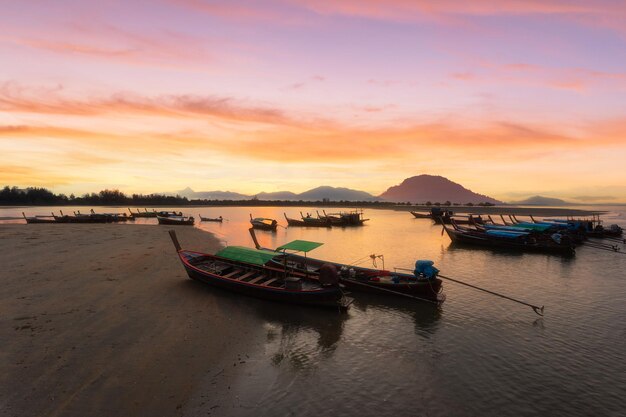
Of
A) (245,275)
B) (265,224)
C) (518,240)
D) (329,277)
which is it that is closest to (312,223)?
(265,224)

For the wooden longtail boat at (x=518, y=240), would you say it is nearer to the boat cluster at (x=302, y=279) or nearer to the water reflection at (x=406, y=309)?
the boat cluster at (x=302, y=279)

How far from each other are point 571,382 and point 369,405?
736cm

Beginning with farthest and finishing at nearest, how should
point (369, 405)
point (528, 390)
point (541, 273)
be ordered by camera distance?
1. point (541, 273)
2. point (528, 390)
3. point (369, 405)

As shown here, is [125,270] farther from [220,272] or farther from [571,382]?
[571,382]

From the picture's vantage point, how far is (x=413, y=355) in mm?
13273

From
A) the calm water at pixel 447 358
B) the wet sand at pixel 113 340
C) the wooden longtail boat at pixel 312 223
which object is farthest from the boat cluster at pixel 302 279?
the wooden longtail boat at pixel 312 223

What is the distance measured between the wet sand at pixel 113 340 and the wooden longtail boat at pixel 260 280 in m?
0.88

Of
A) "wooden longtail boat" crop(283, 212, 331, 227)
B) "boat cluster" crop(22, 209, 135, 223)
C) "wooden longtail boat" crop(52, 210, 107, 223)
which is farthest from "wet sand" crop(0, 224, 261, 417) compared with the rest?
"wooden longtail boat" crop(283, 212, 331, 227)

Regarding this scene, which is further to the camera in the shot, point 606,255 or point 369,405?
point 606,255

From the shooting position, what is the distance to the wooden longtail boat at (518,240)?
123 ft

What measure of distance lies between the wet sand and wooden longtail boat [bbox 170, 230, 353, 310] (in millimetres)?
882

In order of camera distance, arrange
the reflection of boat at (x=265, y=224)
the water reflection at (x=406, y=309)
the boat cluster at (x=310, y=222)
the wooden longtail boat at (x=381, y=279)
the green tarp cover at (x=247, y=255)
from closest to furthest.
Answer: the water reflection at (x=406, y=309), the wooden longtail boat at (x=381, y=279), the green tarp cover at (x=247, y=255), the reflection of boat at (x=265, y=224), the boat cluster at (x=310, y=222)

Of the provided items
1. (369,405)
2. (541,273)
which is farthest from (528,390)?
(541,273)

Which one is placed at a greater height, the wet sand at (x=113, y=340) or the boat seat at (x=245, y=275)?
the boat seat at (x=245, y=275)
